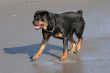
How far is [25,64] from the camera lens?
9.87m

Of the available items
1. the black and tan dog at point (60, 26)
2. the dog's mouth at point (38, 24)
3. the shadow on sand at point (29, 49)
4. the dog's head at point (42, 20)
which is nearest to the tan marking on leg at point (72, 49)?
the black and tan dog at point (60, 26)

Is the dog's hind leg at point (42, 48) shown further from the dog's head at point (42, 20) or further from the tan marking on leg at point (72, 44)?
the tan marking on leg at point (72, 44)

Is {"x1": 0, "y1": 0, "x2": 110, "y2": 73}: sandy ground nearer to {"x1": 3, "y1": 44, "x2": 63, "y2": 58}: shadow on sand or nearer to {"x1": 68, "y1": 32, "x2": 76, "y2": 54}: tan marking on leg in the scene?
{"x1": 3, "y1": 44, "x2": 63, "y2": 58}: shadow on sand

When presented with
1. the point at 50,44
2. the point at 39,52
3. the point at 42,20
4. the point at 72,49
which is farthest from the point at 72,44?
the point at 42,20

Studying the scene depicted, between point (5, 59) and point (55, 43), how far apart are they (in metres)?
1.65

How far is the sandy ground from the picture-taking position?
31.4 ft

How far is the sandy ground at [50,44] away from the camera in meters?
9.57

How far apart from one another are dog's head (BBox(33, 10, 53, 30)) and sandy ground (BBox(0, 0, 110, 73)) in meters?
0.73

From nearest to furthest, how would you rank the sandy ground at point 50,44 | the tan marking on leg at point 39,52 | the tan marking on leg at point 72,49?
the sandy ground at point 50,44, the tan marking on leg at point 39,52, the tan marking on leg at point 72,49

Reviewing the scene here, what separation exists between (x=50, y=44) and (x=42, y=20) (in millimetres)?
1894

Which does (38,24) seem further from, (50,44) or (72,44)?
(50,44)

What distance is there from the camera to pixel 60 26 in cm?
1006

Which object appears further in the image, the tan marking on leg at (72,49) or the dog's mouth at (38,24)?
the tan marking on leg at (72,49)

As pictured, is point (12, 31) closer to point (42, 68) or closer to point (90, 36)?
point (90, 36)
